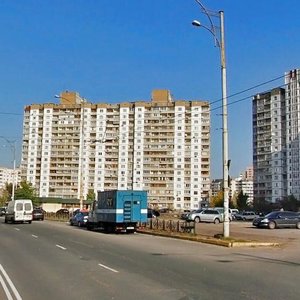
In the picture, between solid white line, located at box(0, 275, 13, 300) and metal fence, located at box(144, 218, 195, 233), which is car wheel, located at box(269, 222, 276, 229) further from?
solid white line, located at box(0, 275, 13, 300)

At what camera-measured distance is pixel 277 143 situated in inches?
4769

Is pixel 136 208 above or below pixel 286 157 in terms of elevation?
below

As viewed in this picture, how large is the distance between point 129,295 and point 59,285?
2.06 metres

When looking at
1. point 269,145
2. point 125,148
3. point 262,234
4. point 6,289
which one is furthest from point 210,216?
point 269,145

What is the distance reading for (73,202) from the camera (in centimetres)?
12100

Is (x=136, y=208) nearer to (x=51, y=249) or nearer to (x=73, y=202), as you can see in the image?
(x=51, y=249)

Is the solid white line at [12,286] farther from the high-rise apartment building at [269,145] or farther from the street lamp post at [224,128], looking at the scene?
the high-rise apartment building at [269,145]

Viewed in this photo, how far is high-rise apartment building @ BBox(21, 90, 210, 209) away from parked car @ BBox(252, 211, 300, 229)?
58985 mm

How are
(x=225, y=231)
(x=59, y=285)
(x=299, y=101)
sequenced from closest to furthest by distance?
(x=59, y=285) < (x=225, y=231) < (x=299, y=101)

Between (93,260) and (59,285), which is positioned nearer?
→ (59,285)

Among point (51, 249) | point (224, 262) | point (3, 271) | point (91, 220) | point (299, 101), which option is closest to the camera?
point (3, 271)

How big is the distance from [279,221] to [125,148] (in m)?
72.4

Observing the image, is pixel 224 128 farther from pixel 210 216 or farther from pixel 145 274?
pixel 210 216

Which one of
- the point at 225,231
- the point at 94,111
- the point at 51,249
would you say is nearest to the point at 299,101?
the point at 94,111
